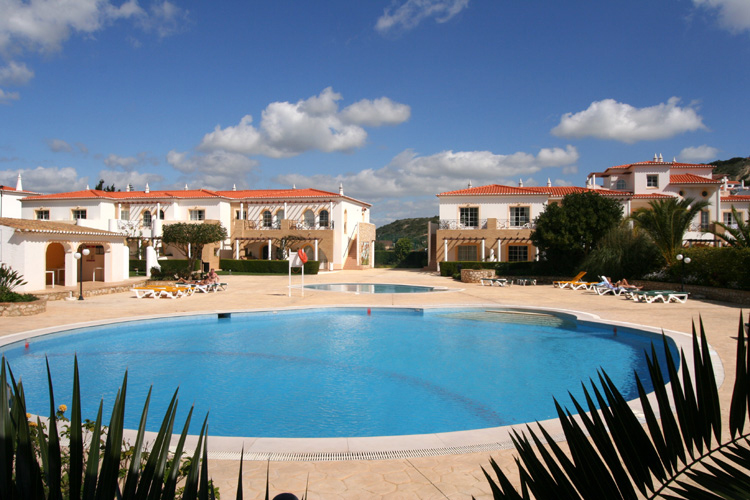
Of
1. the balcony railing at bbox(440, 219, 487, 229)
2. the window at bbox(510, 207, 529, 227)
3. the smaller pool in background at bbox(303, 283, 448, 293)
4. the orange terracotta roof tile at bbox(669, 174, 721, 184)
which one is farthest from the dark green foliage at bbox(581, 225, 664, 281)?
the orange terracotta roof tile at bbox(669, 174, 721, 184)

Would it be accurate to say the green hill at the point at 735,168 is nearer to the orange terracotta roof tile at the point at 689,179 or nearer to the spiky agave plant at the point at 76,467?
the orange terracotta roof tile at the point at 689,179

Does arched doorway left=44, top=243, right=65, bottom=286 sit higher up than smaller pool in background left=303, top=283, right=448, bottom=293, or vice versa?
arched doorway left=44, top=243, right=65, bottom=286

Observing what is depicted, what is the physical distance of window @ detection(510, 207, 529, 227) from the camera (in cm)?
3569

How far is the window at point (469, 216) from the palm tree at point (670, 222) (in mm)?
14352

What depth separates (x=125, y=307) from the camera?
16.2m

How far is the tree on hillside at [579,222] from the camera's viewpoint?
26.1 meters

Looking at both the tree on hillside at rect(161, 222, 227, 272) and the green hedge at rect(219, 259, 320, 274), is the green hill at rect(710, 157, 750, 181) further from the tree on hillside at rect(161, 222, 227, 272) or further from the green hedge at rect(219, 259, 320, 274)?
the tree on hillside at rect(161, 222, 227, 272)

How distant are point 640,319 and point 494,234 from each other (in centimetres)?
2146

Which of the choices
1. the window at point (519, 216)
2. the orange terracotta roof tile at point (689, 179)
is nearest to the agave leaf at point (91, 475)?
the window at point (519, 216)

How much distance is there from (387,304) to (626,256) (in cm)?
1342

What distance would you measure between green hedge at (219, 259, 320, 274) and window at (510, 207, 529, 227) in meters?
14.2

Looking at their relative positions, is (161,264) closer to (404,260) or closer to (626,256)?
(404,260)

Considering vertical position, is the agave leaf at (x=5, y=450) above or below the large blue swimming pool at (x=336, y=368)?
above

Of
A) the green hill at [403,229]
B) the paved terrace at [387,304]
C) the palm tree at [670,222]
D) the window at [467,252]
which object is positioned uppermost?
the green hill at [403,229]
